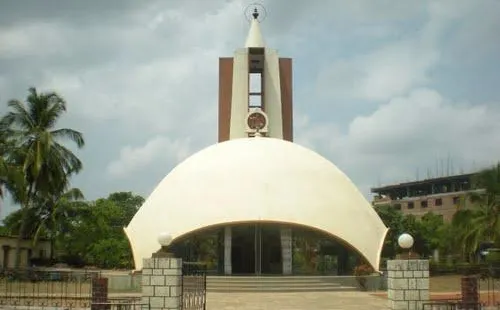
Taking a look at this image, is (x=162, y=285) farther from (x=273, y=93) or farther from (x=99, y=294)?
(x=273, y=93)

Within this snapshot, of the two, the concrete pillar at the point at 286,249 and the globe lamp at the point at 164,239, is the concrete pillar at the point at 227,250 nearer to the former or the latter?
the concrete pillar at the point at 286,249

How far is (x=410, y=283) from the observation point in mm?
14086

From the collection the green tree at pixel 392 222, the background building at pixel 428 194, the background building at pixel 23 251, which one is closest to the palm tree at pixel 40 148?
the background building at pixel 23 251

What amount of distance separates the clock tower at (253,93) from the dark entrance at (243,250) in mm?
11796

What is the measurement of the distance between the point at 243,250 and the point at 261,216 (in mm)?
1813

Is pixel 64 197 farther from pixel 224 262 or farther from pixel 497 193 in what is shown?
pixel 497 193

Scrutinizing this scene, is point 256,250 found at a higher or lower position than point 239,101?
lower

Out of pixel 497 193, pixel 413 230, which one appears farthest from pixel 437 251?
pixel 497 193

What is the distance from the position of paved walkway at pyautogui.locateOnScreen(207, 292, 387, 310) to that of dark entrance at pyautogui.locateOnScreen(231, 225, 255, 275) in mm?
3066

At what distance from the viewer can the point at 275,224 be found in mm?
25344

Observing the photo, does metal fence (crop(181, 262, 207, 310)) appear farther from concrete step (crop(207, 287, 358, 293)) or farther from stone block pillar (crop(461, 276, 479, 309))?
concrete step (crop(207, 287, 358, 293))

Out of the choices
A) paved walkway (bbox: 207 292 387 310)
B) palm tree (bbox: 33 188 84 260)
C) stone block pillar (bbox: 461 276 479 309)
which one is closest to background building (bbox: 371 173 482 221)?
palm tree (bbox: 33 188 84 260)

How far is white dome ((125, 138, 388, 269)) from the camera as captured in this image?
2539 cm

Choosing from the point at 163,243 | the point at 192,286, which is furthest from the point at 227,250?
the point at 163,243
